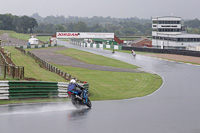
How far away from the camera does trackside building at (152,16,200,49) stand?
112312mm

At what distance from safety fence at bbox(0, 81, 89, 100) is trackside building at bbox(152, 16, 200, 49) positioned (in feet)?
318

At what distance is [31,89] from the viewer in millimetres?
18031

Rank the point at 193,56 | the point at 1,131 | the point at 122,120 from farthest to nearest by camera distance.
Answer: the point at 193,56 < the point at 122,120 < the point at 1,131

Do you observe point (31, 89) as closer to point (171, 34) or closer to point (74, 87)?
point (74, 87)

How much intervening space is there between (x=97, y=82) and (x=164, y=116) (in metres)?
14.9

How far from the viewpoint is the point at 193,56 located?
194 ft

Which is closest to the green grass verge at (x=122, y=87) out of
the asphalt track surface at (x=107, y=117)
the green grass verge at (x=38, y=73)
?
the asphalt track surface at (x=107, y=117)

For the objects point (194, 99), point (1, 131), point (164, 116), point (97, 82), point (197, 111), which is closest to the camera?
point (1, 131)

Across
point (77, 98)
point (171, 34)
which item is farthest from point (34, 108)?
point (171, 34)

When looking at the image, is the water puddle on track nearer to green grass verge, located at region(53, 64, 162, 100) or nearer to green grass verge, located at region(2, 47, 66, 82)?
green grass verge, located at region(53, 64, 162, 100)

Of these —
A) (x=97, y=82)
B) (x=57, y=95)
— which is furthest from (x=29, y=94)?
(x=97, y=82)

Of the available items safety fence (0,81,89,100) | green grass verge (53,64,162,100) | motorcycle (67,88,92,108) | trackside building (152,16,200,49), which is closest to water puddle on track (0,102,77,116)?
motorcycle (67,88,92,108)

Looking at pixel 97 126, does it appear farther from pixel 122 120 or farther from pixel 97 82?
pixel 97 82

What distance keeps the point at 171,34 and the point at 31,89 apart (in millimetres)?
108841
